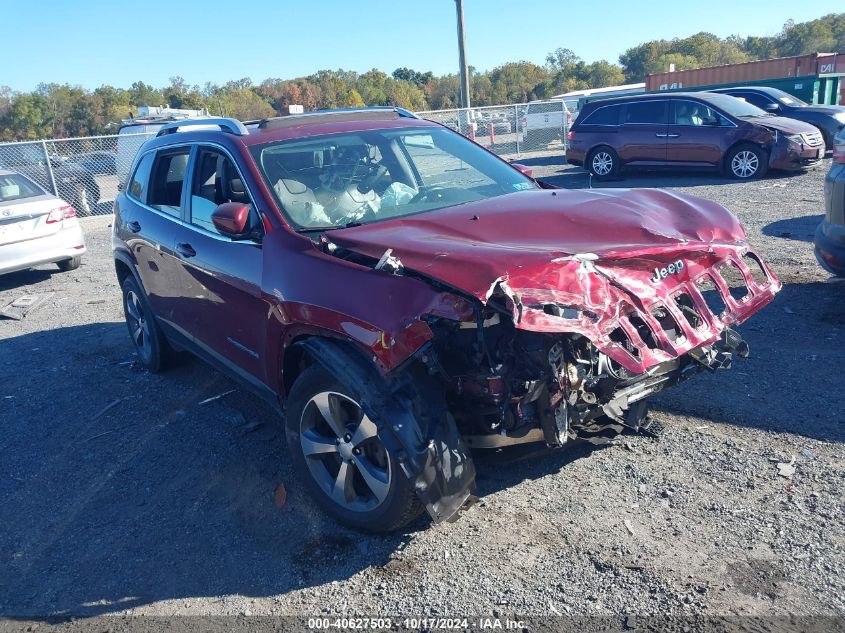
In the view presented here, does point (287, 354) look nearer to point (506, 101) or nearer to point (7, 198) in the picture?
point (7, 198)

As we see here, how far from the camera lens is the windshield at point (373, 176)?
13.5 feet

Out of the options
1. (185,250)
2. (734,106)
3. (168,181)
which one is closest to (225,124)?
(185,250)

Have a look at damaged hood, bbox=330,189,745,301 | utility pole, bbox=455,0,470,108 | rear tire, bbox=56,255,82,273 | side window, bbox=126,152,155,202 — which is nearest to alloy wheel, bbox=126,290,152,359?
side window, bbox=126,152,155,202

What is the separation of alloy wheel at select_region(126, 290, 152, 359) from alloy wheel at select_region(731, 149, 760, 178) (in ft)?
38.8

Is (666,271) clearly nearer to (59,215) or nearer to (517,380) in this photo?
(517,380)

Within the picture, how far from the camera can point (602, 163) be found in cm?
1595

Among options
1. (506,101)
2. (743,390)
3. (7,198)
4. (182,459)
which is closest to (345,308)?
(182,459)

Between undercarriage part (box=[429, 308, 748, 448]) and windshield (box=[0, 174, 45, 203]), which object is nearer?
undercarriage part (box=[429, 308, 748, 448])

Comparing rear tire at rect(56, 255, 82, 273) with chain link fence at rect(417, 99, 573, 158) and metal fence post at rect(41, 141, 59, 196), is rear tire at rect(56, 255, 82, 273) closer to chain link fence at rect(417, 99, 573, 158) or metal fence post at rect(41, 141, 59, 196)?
metal fence post at rect(41, 141, 59, 196)

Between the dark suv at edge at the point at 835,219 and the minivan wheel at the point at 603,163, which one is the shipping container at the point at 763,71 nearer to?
the minivan wheel at the point at 603,163

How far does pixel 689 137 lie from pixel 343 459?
513 inches

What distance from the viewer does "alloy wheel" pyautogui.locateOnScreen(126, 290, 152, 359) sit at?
6102mm

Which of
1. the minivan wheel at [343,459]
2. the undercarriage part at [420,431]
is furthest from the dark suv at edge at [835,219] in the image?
the minivan wheel at [343,459]

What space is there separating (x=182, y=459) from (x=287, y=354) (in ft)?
4.27
